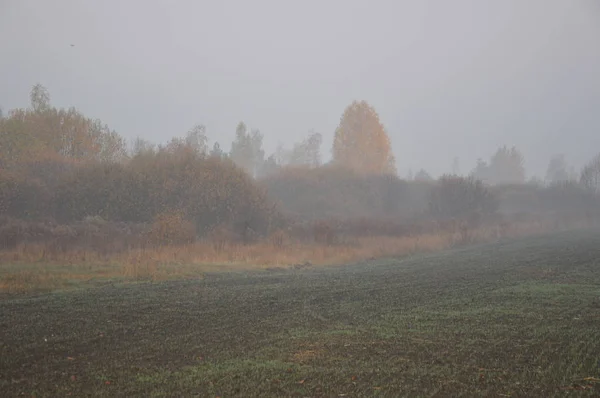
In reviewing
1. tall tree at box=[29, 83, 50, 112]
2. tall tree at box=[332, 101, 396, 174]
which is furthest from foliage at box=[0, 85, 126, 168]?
tall tree at box=[332, 101, 396, 174]

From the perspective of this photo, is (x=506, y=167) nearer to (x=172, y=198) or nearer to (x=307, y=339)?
(x=172, y=198)

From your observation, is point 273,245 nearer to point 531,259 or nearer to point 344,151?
point 531,259

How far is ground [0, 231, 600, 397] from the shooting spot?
8.02 metres

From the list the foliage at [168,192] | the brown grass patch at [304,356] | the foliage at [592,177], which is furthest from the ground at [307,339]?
the foliage at [592,177]

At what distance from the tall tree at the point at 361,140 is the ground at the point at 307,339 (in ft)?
201

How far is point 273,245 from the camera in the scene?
108 ft

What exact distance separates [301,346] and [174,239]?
2102 centimetres

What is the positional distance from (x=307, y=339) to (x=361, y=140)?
71.7m

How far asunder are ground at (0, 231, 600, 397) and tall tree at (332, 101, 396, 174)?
201 feet

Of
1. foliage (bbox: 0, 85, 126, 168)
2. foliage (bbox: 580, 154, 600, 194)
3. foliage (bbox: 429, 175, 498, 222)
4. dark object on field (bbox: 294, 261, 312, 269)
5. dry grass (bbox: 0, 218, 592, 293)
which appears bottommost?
dark object on field (bbox: 294, 261, 312, 269)

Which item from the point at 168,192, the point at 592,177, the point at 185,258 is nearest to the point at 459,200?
the point at 168,192

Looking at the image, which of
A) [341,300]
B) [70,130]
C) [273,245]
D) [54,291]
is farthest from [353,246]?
[70,130]

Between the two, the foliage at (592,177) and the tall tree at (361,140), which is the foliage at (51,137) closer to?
the tall tree at (361,140)

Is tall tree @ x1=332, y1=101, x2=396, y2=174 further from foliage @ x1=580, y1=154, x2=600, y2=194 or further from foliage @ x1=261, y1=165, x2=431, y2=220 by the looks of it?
foliage @ x1=580, y1=154, x2=600, y2=194
